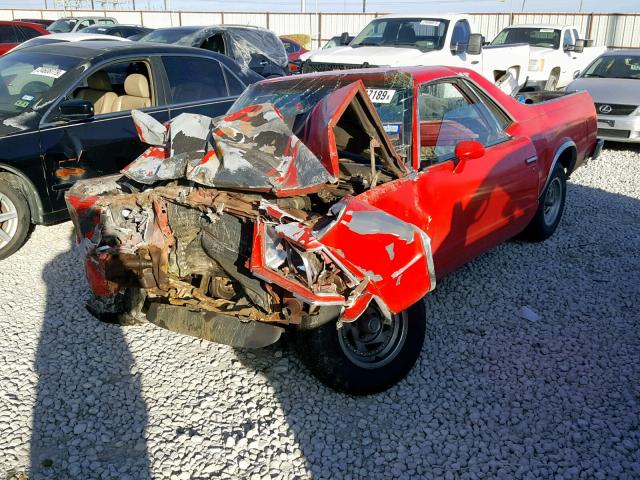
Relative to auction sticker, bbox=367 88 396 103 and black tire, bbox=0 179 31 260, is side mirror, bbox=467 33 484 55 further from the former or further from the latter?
black tire, bbox=0 179 31 260

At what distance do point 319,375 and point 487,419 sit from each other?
96cm

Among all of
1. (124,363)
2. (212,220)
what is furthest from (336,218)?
(124,363)

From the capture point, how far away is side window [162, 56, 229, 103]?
6.24 m

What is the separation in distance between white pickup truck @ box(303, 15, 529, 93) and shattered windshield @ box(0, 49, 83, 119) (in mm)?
5099

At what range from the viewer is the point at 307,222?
2922 millimetres

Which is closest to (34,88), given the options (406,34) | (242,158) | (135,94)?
(135,94)

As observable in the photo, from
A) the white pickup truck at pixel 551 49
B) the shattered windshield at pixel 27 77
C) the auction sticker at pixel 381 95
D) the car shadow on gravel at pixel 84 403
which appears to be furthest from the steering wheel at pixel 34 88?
the white pickup truck at pixel 551 49

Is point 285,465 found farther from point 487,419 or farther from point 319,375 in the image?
point 487,419

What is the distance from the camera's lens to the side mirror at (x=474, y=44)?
33.1ft

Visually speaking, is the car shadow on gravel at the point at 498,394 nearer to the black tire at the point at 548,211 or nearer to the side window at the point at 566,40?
the black tire at the point at 548,211

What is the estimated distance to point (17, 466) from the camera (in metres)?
2.80

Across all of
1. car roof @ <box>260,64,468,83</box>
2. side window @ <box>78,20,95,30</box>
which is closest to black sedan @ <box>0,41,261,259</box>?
car roof @ <box>260,64,468,83</box>

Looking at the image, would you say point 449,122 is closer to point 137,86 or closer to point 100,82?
point 137,86

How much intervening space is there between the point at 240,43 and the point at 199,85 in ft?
15.3
